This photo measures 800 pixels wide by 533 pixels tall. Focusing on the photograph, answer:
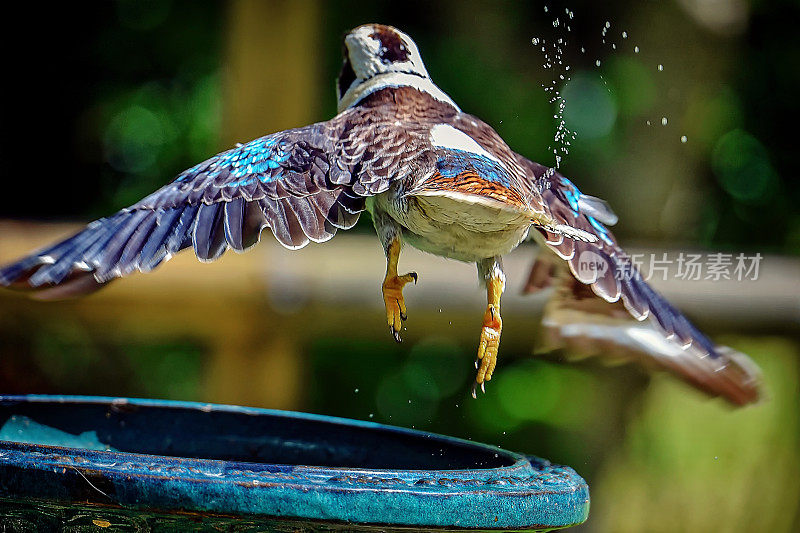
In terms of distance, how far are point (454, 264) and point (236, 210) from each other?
1.67m

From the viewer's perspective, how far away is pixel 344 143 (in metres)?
2.32

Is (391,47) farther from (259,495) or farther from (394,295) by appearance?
(259,495)

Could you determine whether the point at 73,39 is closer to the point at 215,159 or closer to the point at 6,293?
the point at 6,293

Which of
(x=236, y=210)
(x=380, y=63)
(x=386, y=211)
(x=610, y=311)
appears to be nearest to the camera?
(x=236, y=210)

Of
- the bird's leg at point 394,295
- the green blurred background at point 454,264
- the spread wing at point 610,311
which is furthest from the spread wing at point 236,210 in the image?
the green blurred background at point 454,264

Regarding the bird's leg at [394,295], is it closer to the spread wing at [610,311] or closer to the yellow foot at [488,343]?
the yellow foot at [488,343]

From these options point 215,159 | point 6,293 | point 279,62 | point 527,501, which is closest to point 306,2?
point 279,62

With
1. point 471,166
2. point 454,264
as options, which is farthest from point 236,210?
point 454,264

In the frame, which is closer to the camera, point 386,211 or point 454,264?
point 386,211

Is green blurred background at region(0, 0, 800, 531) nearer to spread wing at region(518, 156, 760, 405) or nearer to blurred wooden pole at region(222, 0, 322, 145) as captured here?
blurred wooden pole at region(222, 0, 322, 145)

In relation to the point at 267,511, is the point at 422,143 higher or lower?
higher

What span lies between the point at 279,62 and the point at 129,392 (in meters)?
1.84

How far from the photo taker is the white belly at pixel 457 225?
207 cm

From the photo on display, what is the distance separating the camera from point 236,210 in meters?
2.16
